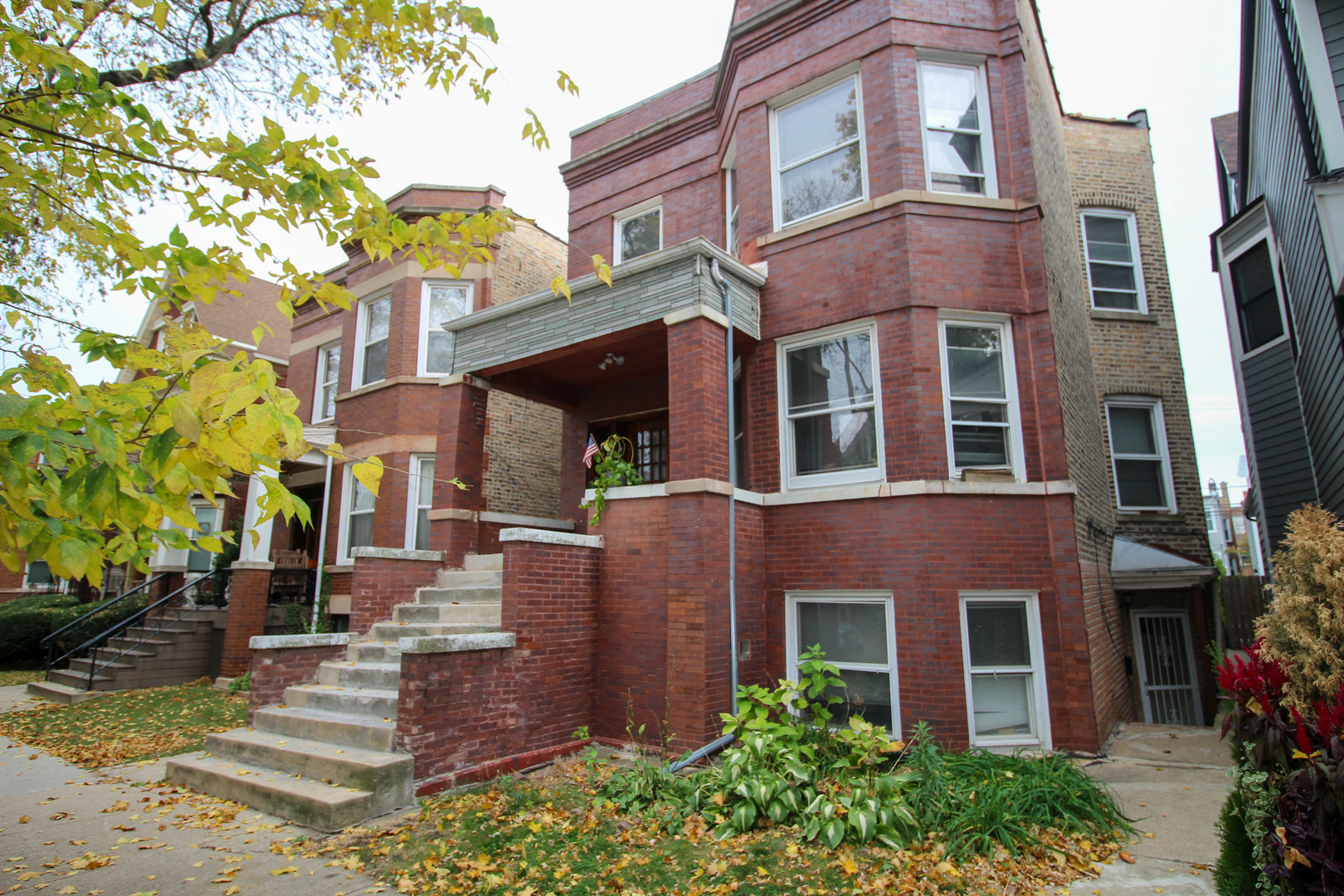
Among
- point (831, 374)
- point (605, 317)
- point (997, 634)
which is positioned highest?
point (605, 317)

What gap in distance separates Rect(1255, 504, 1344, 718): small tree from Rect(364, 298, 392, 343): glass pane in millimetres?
14227

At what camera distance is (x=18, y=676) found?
49.8 ft

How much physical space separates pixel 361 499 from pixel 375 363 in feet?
9.13

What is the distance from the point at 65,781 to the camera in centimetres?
703

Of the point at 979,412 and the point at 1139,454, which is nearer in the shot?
the point at 979,412

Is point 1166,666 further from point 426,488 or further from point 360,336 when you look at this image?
point 360,336

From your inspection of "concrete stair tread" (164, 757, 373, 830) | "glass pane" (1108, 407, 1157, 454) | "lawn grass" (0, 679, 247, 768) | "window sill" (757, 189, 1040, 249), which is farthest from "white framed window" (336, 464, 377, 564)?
"glass pane" (1108, 407, 1157, 454)

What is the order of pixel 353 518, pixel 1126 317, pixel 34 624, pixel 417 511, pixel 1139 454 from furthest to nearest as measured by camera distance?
pixel 34 624, pixel 353 518, pixel 417 511, pixel 1126 317, pixel 1139 454

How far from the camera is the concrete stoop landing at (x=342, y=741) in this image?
575 cm

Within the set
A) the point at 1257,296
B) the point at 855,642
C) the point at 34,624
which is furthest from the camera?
the point at 34,624

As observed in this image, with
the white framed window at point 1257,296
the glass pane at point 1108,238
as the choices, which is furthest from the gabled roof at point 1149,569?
the glass pane at point 1108,238

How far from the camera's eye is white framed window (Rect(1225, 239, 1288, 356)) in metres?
11.5

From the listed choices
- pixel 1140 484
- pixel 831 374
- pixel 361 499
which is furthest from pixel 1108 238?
pixel 361 499

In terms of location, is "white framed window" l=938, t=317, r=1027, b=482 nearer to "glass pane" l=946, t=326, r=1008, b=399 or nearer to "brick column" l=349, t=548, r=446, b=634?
"glass pane" l=946, t=326, r=1008, b=399
